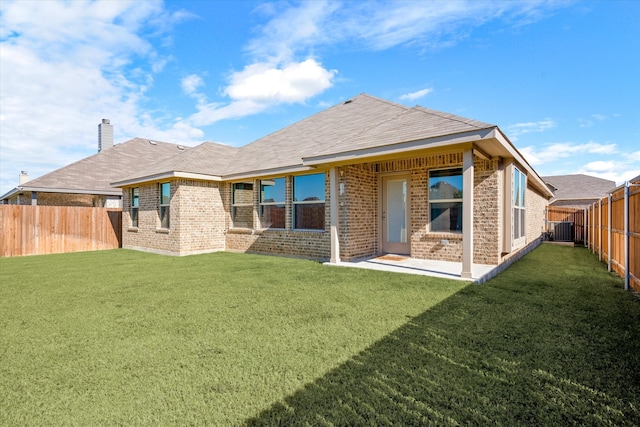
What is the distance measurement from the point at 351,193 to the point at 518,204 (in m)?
5.26

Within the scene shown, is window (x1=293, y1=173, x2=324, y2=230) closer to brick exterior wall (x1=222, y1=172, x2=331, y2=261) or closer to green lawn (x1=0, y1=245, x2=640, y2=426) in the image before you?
brick exterior wall (x1=222, y1=172, x2=331, y2=261)

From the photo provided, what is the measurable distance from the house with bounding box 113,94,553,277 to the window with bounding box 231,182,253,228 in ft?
0.13

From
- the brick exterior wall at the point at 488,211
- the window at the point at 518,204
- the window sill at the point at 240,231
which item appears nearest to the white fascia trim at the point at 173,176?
the window sill at the point at 240,231

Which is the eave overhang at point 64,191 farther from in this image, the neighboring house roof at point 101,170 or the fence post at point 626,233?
→ the fence post at point 626,233

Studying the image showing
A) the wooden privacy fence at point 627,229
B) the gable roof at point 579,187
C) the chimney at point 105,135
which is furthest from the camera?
the gable roof at point 579,187

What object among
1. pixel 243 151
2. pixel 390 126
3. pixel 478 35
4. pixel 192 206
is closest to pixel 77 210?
pixel 192 206

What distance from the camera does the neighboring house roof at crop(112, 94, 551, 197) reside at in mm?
6309

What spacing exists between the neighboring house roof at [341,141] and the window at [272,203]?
508 millimetres

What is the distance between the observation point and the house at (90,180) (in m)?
14.3

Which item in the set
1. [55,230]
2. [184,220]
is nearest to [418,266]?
[184,220]

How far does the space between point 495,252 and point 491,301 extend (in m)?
3.17

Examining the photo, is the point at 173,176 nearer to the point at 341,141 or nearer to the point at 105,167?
the point at 341,141

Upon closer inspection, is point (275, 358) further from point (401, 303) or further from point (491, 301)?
point (491, 301)

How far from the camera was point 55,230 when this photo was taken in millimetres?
12531
